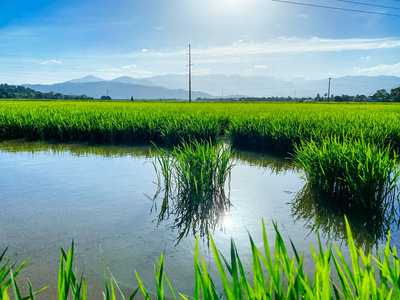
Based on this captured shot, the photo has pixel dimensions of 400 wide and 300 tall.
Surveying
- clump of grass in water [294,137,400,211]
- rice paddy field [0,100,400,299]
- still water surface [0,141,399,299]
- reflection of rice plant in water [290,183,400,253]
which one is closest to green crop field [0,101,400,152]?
rice paddy field [0,100,400,299]

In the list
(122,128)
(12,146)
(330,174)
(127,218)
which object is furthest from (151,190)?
(12,146)

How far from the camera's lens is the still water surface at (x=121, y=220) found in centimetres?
251

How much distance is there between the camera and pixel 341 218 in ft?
11.5

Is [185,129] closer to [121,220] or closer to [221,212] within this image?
[221,212]

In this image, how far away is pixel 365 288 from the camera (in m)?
1.14

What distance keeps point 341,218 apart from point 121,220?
233 cm

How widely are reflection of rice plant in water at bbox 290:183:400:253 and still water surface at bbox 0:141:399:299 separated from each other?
0.06 ft

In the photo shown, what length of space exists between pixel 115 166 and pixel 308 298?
17.0 ft

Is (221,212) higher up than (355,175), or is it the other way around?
(355,175)

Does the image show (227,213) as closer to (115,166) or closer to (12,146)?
(115,166)

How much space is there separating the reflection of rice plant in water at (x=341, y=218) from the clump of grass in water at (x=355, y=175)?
0.29 feet

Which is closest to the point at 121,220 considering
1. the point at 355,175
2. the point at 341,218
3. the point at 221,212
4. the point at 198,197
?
the point at 198,197

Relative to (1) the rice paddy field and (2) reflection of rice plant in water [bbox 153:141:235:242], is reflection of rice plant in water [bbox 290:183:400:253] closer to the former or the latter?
(1) the rice paddy field

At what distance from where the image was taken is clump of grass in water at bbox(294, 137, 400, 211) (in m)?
3.61
